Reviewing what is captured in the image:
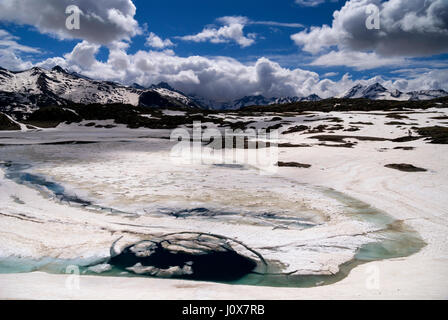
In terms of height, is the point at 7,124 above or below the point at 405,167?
above

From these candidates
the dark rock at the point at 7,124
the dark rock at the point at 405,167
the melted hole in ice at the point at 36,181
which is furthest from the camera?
the dark rock at the point at 7,124

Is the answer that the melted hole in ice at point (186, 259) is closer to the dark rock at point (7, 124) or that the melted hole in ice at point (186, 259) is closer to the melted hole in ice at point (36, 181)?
the melted hole in ice at point (36, 181)

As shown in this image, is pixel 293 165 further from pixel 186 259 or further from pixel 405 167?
pixel 186 259

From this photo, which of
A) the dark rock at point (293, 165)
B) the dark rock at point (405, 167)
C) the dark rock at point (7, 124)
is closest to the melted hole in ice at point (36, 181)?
the dark rock at point (293, 165)

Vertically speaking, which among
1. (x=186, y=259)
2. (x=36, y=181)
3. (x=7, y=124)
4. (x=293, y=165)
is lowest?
(x=186, y=259)

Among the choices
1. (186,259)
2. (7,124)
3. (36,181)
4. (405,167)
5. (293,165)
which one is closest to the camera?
(186,259)

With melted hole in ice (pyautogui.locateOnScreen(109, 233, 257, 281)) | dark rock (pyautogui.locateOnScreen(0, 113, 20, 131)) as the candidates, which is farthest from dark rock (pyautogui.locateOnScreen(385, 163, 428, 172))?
dark rock (pyautogui.locateOnScreen(0, 113, 20, 131))

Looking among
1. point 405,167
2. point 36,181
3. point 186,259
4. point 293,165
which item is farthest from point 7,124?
point 405,167

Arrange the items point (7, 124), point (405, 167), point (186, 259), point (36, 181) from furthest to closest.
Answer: point (7, 124) < point (405, 167) < point (36, 181) < point (186, 259)

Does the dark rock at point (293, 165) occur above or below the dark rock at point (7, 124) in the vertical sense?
below

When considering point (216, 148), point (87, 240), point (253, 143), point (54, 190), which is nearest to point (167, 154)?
point (216, 148)

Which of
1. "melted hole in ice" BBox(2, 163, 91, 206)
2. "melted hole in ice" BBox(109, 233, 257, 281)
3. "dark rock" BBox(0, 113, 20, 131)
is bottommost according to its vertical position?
"melted hole in ice" BBox(109, 233, 257, 281)

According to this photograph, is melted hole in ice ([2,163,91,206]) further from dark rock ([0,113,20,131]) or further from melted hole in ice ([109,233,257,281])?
dark rock ([0,113,20,131])
